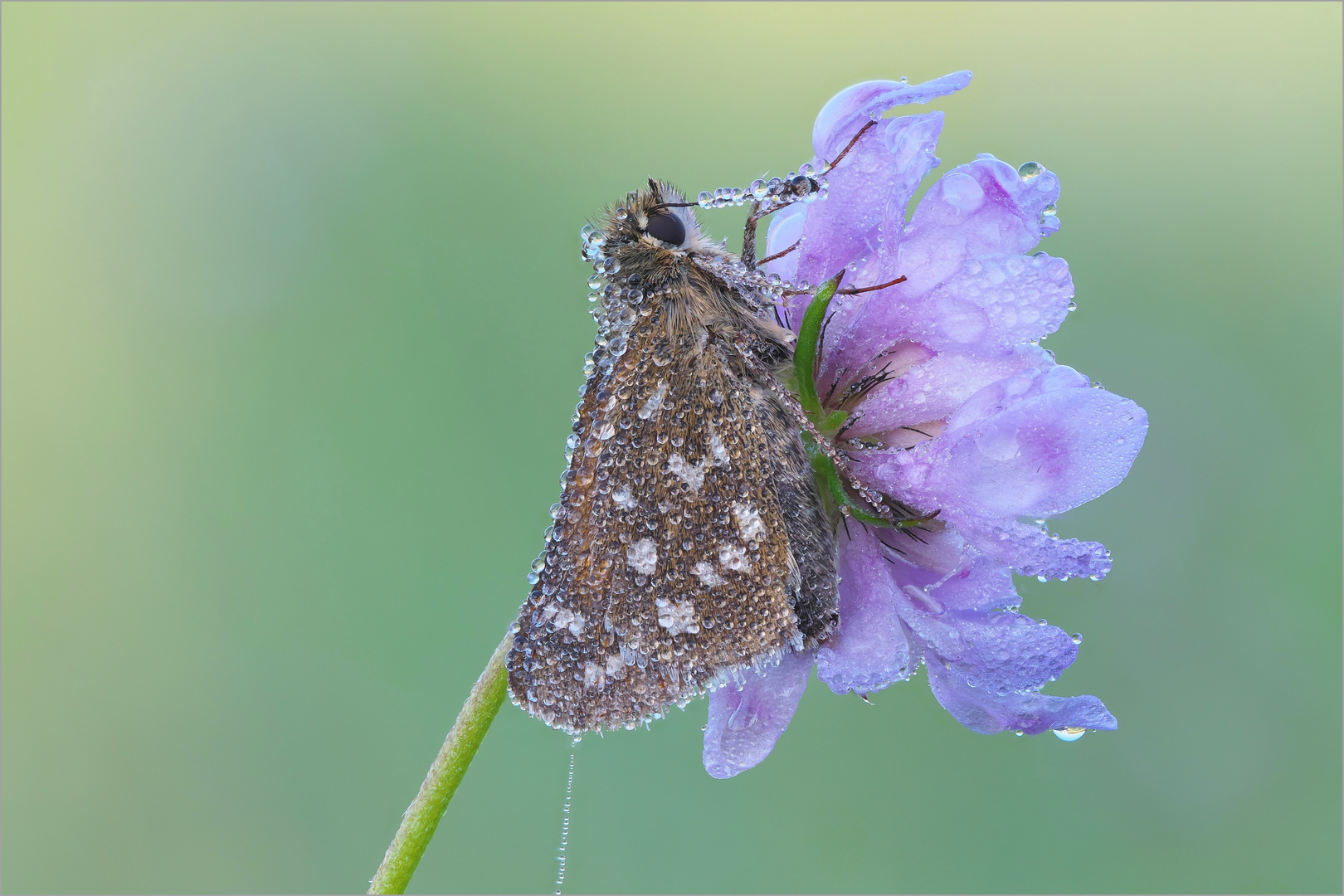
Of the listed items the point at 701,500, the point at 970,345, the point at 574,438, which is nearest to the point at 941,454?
the point at 970,345

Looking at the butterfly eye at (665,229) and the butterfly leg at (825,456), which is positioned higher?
the butterfly eye at (665,229)

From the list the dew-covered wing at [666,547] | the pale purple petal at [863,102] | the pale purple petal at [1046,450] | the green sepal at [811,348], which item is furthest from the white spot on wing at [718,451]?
the pale purple petal at [863,102]

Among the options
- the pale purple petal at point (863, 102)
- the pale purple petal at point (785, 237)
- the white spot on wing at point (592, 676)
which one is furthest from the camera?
the pale purple petal at point (785, 237)

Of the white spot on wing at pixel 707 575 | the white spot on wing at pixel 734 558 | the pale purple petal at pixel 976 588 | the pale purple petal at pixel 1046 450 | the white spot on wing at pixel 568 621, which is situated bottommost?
the pale purple petal at pixel 976 588

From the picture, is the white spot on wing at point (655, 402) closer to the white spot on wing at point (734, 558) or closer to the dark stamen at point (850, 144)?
the white spot on wing at point (734, 558)

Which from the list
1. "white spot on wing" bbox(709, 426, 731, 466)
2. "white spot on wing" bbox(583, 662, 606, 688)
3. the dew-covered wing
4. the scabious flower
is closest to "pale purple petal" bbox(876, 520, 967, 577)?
the scabious flower

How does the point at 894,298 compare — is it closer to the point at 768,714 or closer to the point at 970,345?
the point at 970,345

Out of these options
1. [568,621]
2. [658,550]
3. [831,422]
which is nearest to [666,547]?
[658,550]
